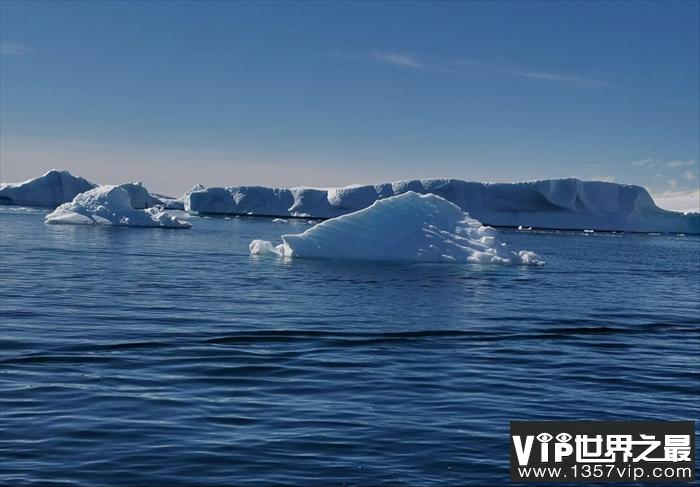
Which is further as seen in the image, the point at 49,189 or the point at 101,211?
the point at 49,189

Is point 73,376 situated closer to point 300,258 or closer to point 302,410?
point 302,410

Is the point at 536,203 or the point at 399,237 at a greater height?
the point at 536,203

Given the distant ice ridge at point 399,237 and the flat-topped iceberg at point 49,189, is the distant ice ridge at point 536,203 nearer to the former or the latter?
the flat-topped iceberg at point 49,189

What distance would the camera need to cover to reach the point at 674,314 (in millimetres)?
13664

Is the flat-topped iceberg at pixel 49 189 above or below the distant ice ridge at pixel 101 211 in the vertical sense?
above

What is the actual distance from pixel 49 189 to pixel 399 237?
2328 inches

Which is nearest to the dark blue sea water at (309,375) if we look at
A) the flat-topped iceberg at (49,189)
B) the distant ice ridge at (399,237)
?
the distant ice ridge at (399,237)

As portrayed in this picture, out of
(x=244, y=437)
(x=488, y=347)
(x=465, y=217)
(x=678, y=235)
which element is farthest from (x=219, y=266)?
(x=678, y=235)

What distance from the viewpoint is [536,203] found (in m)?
59.9
